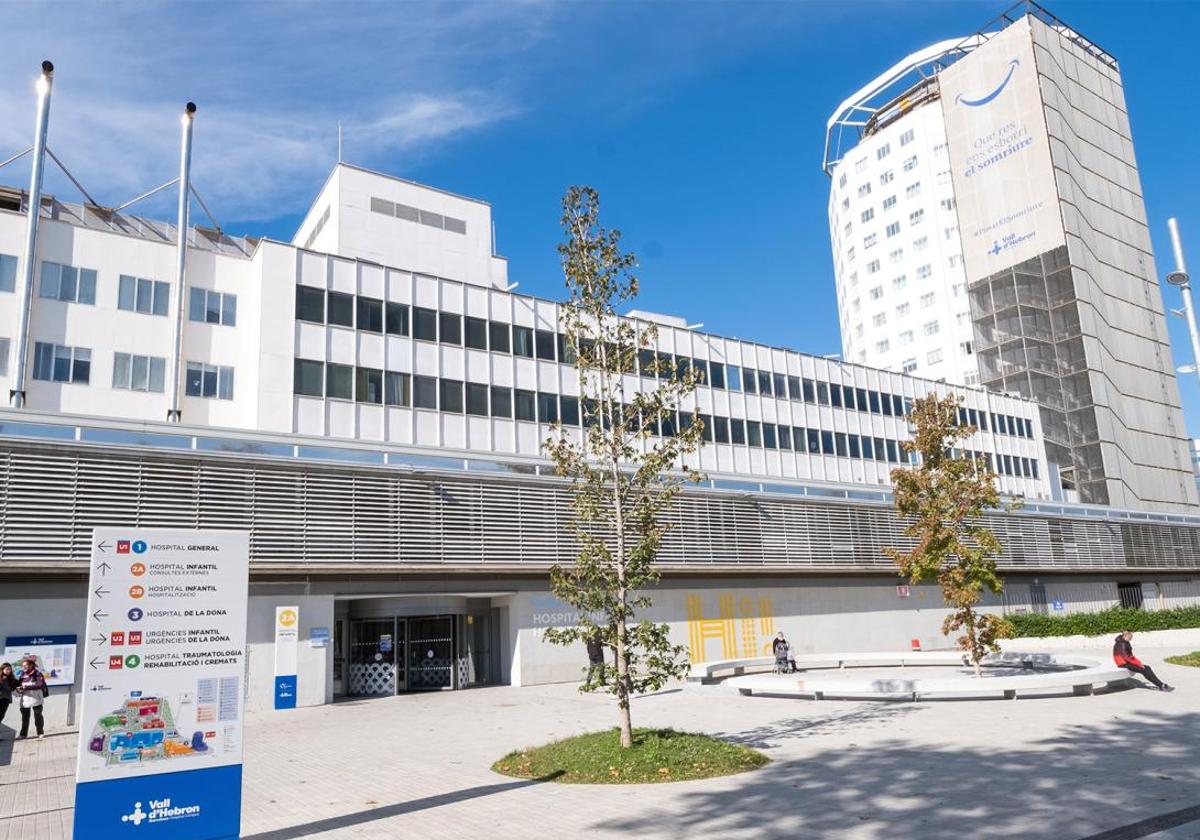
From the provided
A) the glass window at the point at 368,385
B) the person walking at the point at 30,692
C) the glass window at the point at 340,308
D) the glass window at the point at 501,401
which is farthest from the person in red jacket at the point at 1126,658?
the glass window at the point at 340,308

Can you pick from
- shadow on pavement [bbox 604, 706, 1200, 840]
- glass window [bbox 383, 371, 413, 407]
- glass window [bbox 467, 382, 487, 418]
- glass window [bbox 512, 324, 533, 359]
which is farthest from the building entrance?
shadow on pavement [bbox 604, 706, 1200, 840]

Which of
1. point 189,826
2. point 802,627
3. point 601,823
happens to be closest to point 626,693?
point 601,823

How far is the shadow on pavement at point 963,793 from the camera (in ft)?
29.5

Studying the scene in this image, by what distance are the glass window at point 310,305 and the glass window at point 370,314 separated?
1484 mm

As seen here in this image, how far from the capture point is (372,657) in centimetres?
2666

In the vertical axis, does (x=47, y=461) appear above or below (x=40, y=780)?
above

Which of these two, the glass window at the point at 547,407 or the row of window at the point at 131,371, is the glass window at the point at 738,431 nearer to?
the glass window at the point at 547,407

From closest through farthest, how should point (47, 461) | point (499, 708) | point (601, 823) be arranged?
point (601, 823), point (47, 461), point (499, 708)

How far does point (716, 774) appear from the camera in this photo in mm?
12125

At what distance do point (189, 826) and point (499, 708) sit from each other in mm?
13530

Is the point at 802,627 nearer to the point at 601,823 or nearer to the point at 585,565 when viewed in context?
the point at 585,565

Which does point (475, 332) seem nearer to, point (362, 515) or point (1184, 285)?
point (362, 515)

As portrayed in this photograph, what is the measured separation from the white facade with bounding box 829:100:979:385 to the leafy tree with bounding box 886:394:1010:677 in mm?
61378

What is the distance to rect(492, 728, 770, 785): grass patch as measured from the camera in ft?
39.7
